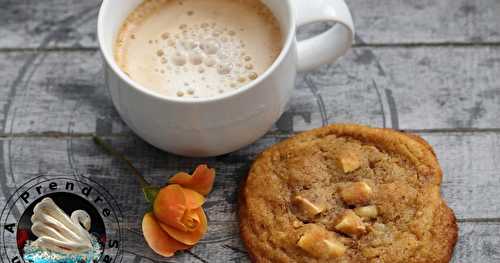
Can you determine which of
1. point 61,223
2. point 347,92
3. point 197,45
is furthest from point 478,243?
point 61,223

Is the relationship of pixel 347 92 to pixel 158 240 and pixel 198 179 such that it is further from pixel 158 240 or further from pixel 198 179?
pixel 158 240

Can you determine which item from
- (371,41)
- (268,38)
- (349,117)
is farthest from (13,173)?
(371,41)

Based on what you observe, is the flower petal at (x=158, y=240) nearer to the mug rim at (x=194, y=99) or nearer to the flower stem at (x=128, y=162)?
the flower stem at (x=128, y=162)

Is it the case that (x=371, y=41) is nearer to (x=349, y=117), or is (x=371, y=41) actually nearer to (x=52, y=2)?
(x=349, y=117)

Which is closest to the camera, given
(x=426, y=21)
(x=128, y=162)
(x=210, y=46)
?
(x=210, y=46)

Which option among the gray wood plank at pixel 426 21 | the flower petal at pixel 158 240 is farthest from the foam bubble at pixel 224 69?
the gray wood plank at pixel 426 21
